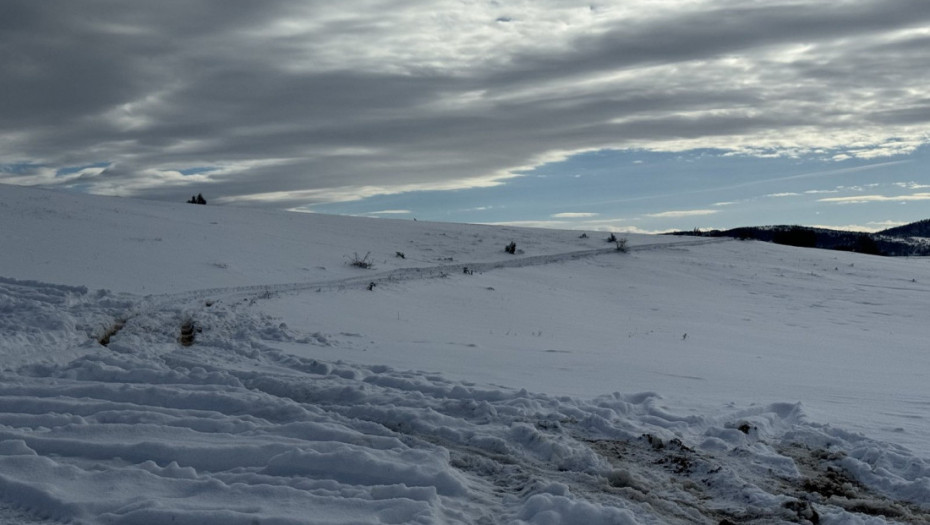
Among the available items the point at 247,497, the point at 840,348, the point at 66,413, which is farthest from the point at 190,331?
the point at 840,348

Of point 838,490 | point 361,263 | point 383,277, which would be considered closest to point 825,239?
point 361,263

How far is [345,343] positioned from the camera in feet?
34.4

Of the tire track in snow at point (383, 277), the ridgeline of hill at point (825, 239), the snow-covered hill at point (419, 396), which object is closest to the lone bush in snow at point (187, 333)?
the snow-covered hill at point (419, 396)

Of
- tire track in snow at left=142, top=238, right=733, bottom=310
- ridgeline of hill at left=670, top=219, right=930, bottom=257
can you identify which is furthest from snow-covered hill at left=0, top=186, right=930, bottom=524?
ridgeline of hill at left=670, top=219, right=930, bottom=257

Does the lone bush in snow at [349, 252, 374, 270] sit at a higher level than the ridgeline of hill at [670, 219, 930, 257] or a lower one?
lower

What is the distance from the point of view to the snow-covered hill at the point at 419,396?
16.5 ft

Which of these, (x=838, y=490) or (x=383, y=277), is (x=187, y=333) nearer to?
(x=383, y=277)

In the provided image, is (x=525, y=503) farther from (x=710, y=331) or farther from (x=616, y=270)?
(x=616, y=270)

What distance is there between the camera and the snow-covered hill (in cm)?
504

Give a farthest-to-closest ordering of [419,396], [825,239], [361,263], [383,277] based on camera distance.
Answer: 1. [825,239]
2. [361,263]
3. [383,277]
4. [419,396]

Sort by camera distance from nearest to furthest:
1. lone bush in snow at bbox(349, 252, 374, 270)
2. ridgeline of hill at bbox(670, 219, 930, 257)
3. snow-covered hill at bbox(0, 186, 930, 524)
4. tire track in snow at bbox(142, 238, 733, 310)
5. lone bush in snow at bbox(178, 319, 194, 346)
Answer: snow-covered hill at bbox(0, 186, 930, 524)
lone bush in snow at bbox(178, 319, 194, 346)
tire track in snow at bbox(142, 238, 733, 310)
lone bush in snow at bbox(349, 252, 374, 270)
ridgeline of hill at bbox(670, 219, 930, 257)

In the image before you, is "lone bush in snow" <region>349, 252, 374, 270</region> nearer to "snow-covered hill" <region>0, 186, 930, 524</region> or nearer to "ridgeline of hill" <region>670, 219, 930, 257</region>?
"snow-covered hill" <region>0, 186, 930, 524</region>

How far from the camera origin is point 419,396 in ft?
24.2

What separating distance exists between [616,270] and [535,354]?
11.6 metres
